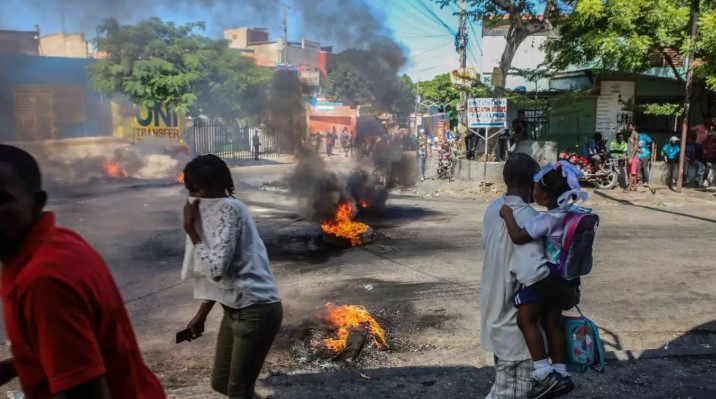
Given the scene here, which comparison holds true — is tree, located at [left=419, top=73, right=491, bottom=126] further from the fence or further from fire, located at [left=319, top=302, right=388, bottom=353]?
fire, located at [left=319, top=302, right=388, bottom=353]

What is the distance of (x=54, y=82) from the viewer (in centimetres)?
927

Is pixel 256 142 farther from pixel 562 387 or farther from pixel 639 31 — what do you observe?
pixel 562 387

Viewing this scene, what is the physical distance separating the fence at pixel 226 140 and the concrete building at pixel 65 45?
9.49 meters

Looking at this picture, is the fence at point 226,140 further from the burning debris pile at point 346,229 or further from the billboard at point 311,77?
the burning debris pile at point 346,229

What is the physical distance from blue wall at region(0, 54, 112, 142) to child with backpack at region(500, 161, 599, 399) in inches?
258

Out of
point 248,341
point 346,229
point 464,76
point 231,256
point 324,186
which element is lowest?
point 346,229

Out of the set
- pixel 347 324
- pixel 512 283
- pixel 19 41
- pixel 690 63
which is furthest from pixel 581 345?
pixel 690 63

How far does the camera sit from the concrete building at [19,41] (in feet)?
20.2

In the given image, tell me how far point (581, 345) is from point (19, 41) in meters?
6.99

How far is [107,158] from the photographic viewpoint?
14.9 m

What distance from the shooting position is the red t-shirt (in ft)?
4.09

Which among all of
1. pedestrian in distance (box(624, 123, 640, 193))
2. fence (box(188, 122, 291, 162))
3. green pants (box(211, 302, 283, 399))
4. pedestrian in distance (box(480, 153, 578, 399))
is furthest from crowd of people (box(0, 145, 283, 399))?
fence (box(188, 122, 291, 162))

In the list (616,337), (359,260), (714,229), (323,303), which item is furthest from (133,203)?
(714,229)

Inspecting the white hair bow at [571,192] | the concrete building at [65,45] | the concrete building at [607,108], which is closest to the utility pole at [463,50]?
the concrete building at [607,108]
